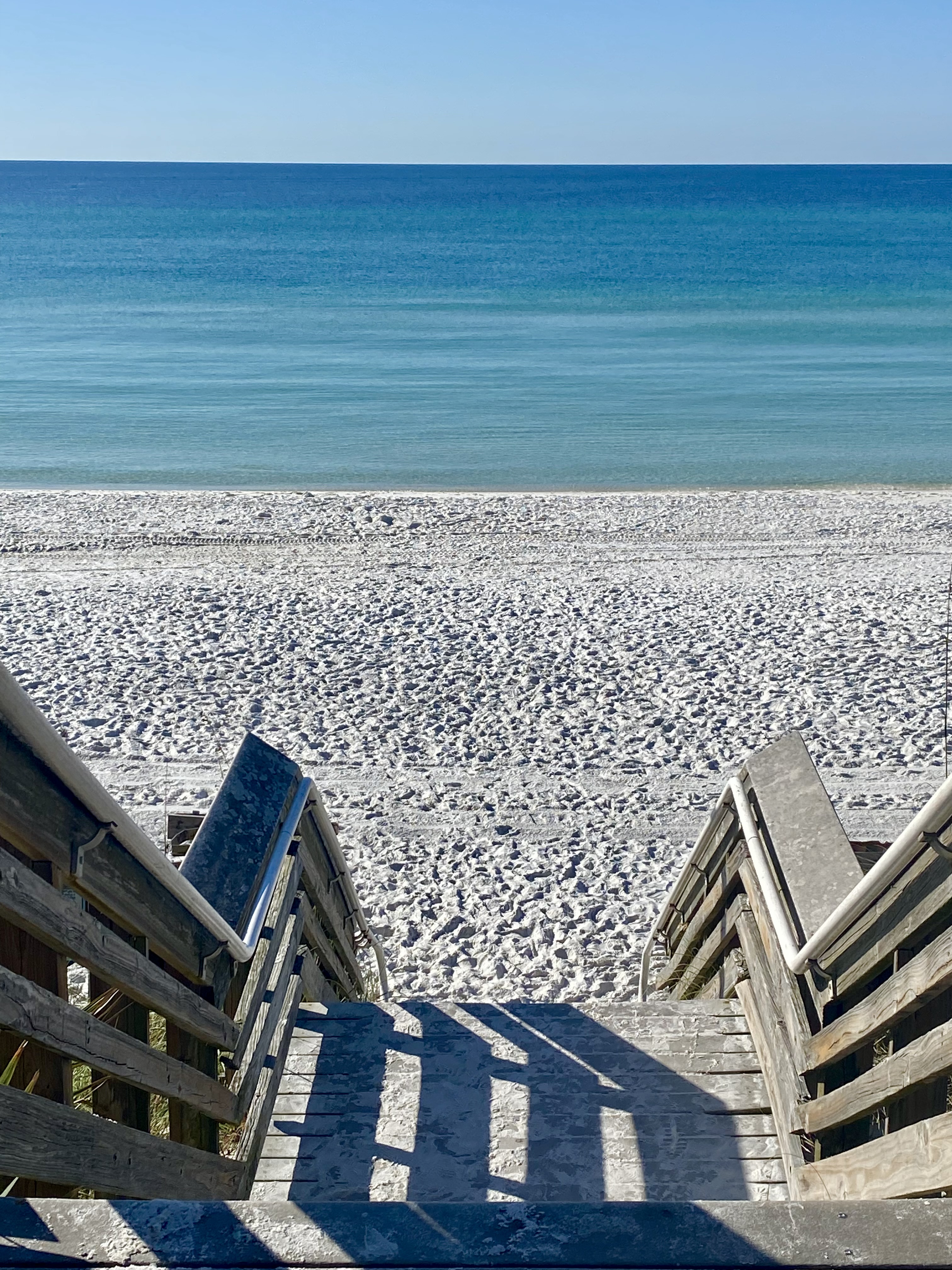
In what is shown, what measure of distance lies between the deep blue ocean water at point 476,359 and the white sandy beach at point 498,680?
6433mm

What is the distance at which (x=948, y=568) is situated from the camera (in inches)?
574

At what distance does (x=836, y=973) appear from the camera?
2.77 m

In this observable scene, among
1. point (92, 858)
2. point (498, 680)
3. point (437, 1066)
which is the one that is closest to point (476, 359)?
point (498, 680)

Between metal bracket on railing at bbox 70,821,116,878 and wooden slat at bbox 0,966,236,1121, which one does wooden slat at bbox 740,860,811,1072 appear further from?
metal bracket on railing at bbox 70,821,116,878

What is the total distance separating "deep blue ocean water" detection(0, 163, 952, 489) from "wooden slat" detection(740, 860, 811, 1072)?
18.2m

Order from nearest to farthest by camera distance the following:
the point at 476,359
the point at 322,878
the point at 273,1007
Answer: the point at 273,1007 < the point at 322,878 < the point at 476,359

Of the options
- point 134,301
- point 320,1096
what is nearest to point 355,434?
point 320,1096

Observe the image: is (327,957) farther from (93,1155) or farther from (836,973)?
(93,1155)

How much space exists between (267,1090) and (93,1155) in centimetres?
131

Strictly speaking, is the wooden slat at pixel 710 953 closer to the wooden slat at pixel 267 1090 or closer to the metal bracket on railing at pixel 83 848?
the wooden slat at pixel 267 1090

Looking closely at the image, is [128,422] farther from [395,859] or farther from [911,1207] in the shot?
[911,1207]

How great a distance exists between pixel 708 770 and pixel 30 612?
746 cm

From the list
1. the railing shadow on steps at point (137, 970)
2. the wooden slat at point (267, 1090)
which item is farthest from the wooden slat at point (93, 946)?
the wooden slat at point (267, 1090)

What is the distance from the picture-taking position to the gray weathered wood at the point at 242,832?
2.99 meters
